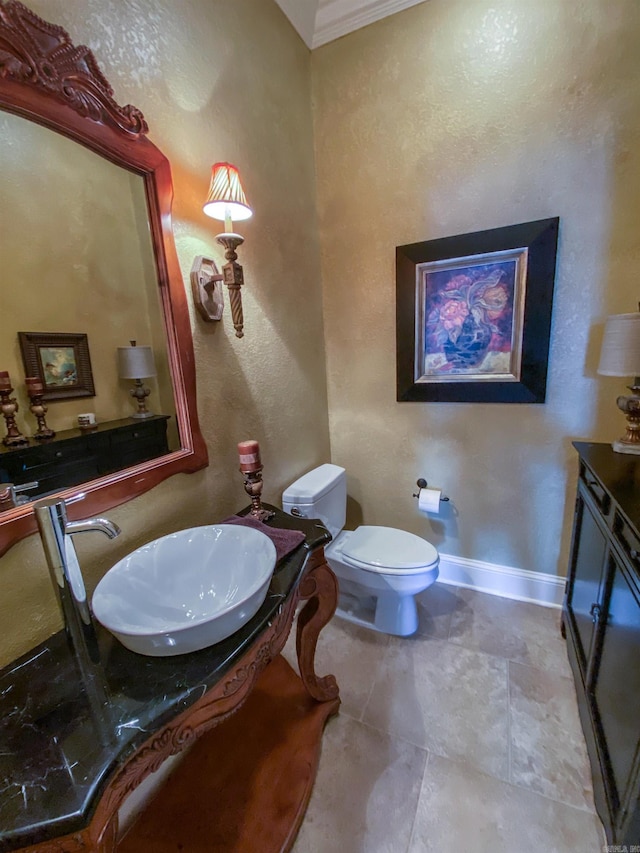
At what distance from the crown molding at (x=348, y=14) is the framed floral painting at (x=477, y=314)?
41.1 inches

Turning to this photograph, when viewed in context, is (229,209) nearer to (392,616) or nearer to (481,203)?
(481,203)

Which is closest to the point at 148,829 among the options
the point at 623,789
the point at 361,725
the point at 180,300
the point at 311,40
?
the point at 361,725

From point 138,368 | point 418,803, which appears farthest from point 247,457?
point 418,803

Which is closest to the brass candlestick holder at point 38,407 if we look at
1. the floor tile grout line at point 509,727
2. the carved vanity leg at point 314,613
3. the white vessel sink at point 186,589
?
the white vessel sink at point 186,589

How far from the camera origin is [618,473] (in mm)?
1192

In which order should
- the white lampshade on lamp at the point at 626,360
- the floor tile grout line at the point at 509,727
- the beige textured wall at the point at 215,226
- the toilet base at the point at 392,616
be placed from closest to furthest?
the beige textured wall at the point at 215,226
the floor tile grout line at the point at 509,727
the white lampshade on lamp at the point at 626,360
the toilet base at the point at 392,616

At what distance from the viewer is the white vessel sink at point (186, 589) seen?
2.31 ft

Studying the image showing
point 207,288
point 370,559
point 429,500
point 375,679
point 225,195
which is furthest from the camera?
point 429,500

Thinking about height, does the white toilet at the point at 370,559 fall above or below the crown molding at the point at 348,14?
below

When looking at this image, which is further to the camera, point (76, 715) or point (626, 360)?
point (626, 360)

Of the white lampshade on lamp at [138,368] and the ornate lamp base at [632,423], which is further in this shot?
the ornate lamp base at [632,423]

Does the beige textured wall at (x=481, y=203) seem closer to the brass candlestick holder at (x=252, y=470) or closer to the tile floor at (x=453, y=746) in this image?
the tile floor at (x=453, y=746)

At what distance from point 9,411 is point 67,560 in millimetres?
361

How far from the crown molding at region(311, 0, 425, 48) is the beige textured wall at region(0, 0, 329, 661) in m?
0.17
